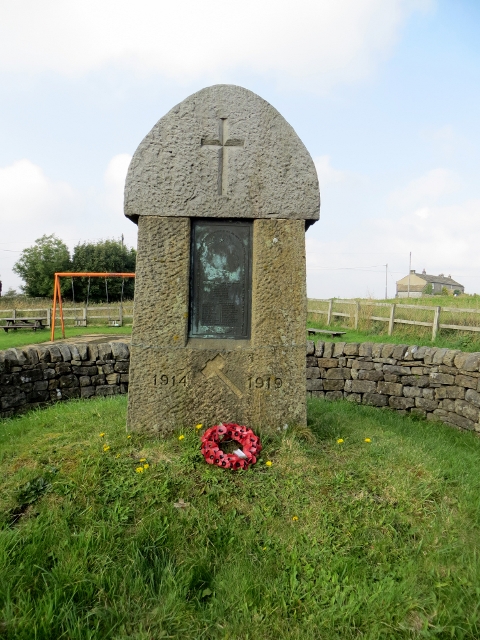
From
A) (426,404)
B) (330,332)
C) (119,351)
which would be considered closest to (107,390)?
(119,351)

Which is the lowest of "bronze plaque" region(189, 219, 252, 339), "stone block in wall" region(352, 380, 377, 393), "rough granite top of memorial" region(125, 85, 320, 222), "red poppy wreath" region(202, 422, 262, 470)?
"stone block in wall" region(352, 380, 377, 393)

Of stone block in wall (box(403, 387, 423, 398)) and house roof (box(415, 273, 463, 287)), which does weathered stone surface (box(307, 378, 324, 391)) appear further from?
house roof (box(415, 273, 463, 287))

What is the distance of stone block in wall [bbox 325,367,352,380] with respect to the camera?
723 centimetres

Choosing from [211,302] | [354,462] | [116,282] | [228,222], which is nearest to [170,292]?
[211,302]

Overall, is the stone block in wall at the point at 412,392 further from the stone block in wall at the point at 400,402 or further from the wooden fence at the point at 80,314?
the wooden fence at the point at 80,314

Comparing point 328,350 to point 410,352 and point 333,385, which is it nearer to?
point 333,385

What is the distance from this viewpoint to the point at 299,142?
12.8 ft

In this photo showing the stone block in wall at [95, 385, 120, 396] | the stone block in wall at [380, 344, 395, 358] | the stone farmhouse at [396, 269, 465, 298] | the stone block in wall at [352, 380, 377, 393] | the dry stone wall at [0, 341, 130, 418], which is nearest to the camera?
the dry stone wall at [0, 341, 130, 418]

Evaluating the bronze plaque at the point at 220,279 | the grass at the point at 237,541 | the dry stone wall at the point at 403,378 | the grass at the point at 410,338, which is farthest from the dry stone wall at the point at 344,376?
the grass at the point at 410,338

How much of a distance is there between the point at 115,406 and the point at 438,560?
3.39 metres

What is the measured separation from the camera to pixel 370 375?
23.2 feet

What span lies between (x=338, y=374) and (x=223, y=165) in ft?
14.3

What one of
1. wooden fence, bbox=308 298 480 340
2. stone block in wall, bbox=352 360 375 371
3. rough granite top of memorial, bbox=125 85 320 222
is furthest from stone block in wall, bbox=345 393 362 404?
wooden fence, bbox=308 298 480 340

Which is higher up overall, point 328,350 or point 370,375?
point 328,350
